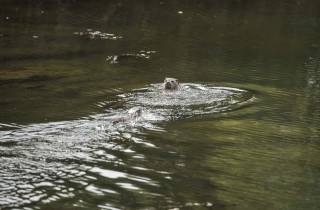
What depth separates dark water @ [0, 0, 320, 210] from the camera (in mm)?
6895

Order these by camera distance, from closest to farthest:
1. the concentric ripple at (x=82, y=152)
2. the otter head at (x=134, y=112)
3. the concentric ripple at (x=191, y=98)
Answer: the concentric ripple at (x=82, y=152) < the otter head at (x=134, y=112) < the concentric ripple at (x=191, y=98)

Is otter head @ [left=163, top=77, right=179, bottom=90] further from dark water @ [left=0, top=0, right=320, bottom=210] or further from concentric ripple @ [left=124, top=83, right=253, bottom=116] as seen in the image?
dark water @ [left=0, top=0, right=320, bottom=210]

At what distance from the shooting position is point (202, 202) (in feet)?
21.7

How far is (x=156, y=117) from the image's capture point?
10062mm

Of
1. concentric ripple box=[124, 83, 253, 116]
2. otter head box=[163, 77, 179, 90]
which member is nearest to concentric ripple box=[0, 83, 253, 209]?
concentric ripple box=[124, 83, 253, 116]

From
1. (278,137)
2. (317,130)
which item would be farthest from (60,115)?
(317,130)

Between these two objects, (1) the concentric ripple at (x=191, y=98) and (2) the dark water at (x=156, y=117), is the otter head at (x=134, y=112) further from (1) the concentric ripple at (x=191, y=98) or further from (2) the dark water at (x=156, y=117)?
(1) the concentric ripple at (x=191, y=98)

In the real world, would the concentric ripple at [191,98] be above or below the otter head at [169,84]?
below

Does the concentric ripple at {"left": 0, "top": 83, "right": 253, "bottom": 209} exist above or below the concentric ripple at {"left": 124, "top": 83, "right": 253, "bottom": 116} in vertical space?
below

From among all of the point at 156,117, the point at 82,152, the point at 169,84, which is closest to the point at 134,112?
the point at 156,117

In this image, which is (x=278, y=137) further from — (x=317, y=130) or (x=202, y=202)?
(x=202, y=202)

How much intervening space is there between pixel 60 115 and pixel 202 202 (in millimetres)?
3919

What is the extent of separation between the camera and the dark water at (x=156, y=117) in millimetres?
6895

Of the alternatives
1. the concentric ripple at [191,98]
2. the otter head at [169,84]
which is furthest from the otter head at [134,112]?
the otter head at [169,84]
